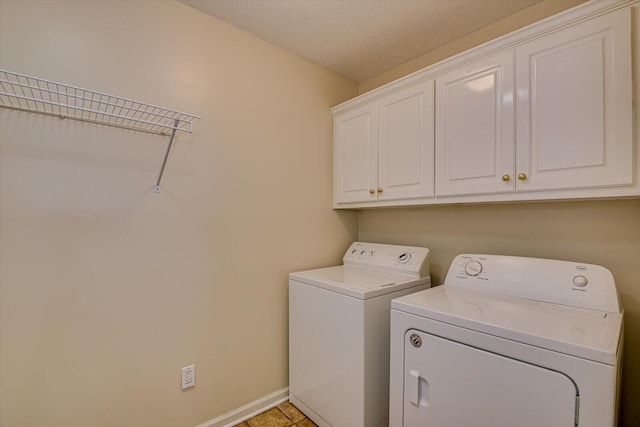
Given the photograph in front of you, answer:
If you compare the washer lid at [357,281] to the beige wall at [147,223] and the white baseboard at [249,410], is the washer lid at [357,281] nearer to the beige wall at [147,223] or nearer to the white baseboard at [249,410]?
the beige wall at [147,223]

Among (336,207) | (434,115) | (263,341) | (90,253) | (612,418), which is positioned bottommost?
(263,341)

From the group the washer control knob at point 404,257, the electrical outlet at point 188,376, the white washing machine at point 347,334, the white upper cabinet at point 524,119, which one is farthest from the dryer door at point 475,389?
the electrical outlet at point 188,376

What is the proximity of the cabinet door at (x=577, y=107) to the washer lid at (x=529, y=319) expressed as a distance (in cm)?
52

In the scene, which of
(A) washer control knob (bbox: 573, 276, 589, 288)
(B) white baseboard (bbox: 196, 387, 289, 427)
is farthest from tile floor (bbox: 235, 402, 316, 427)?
(A) washer control knob (bbox: 573, 276, 589, 288)

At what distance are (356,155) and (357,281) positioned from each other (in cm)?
92

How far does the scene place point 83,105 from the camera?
4.31 feet

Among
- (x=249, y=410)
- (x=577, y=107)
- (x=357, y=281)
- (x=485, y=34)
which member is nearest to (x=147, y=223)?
(x=357, y=281)

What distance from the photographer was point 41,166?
4.03ft

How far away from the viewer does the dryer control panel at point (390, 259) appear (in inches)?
71.2

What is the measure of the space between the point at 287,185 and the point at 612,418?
1.78m

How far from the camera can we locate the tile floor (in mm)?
1741

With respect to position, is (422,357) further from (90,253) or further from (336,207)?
(90,253)

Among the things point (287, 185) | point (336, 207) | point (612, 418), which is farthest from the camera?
point (336, 207)

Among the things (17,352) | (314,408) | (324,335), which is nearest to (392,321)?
(324,335)
